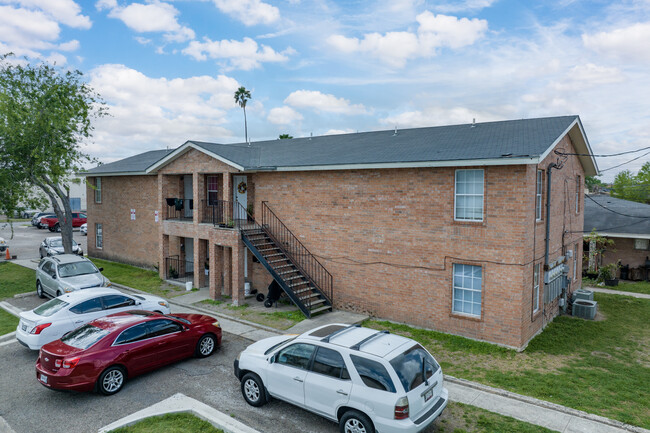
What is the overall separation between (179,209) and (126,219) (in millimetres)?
5896

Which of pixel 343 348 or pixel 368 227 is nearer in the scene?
pixel 343 348

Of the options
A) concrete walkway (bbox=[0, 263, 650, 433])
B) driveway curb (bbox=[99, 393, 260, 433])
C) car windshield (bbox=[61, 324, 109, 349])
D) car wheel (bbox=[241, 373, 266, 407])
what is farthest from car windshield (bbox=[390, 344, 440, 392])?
car windshield (bbox=[61, 324, 109, 349])

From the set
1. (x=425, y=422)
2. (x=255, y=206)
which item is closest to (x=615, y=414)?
(x=425, y=422)

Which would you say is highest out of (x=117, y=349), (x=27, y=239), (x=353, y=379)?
(x=353, y=379)

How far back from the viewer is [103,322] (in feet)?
31.4

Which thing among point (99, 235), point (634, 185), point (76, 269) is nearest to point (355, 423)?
point (76, 269)

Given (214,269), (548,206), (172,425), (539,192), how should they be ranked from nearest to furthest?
(172,425), (539,192), (548,206), (214,269)

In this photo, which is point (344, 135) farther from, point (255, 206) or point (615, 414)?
point (615, 414)

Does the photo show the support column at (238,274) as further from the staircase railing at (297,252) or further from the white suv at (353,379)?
the white suv at (353,379)

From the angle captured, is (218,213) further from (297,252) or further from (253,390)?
(253,390)

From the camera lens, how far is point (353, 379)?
268 inches

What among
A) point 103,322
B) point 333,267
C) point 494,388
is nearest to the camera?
point 494,388

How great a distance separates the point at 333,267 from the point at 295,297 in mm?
1804

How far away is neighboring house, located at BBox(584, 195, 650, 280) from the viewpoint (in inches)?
904
